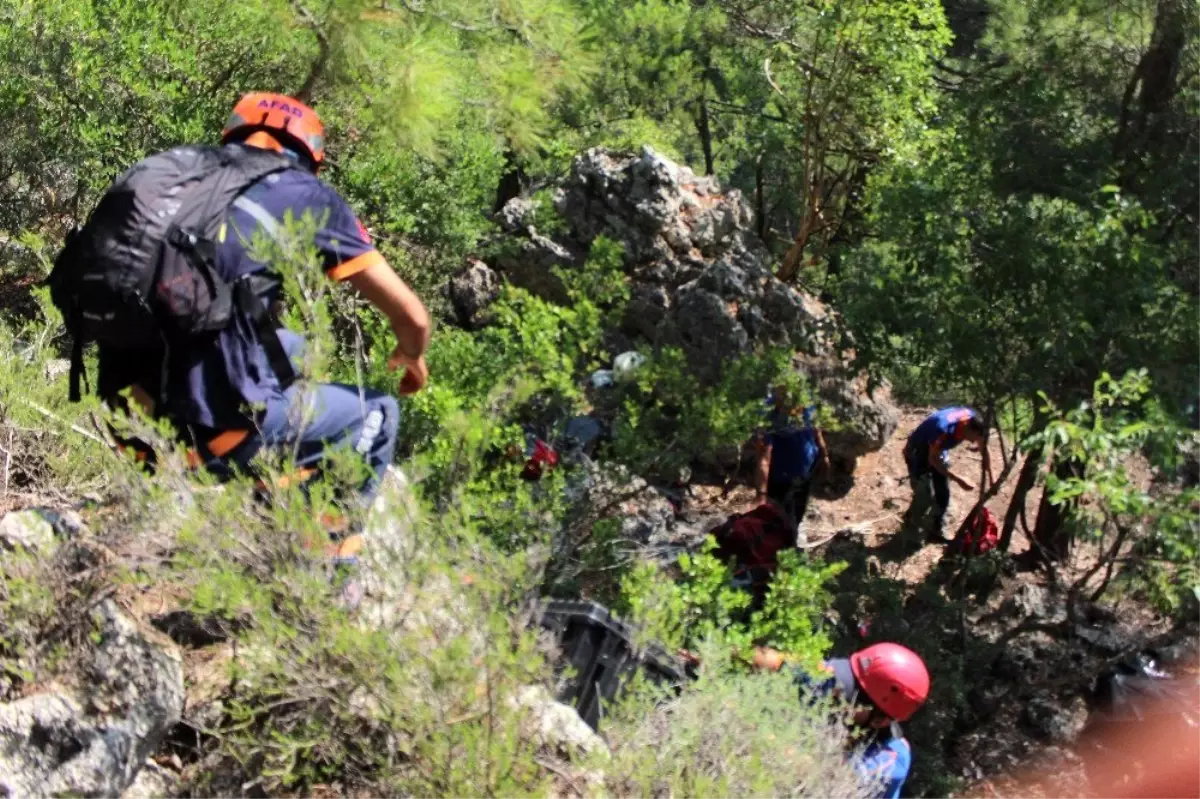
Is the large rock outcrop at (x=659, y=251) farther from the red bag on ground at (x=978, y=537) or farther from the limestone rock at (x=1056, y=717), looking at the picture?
the limestone rock at (x=1056, y=717)

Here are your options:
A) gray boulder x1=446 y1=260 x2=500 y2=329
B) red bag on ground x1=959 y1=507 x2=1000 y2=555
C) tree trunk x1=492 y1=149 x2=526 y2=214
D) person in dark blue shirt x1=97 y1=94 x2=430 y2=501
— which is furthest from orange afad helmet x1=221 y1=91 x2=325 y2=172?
tree trunk x1=492 y1=149 x2=526 y2=214

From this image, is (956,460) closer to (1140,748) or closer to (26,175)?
(1140,748)

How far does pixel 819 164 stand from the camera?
9836 millimetres

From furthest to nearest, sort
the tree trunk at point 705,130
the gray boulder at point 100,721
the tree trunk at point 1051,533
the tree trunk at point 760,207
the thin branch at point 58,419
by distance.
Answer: the tree trunk at point 760,207 → the tree trunk at point 705,130 → the tree trunk at point 1051,533 → the thin branch at point 58,419 → the gray boulder at point 100,721

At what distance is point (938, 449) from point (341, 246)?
523 cm

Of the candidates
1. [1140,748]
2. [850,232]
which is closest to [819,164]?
[850,232]

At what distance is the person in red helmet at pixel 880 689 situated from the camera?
11.5 ft

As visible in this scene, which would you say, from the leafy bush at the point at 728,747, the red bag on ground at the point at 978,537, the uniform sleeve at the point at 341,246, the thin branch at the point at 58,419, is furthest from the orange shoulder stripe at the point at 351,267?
the red bag on ground at the point at 978,537

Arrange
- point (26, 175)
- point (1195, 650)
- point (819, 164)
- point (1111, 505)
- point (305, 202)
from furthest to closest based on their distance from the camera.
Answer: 1. point (819, 164)
2. point (26, 175)
3. point (1195, 650)
4. point (1111, 505)
5. point (305, 202)

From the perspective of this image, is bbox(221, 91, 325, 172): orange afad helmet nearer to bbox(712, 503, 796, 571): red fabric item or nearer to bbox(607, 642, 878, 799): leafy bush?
bbox(607, 642, 878, 799): leafy bush

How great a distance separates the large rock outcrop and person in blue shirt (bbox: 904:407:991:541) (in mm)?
750

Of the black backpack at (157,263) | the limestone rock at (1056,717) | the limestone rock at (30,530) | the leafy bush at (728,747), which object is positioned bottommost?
the limestone rock at (1056,717)

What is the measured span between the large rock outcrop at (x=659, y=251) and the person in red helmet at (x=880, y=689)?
4352 millimetres

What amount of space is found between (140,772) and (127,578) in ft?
1.95
